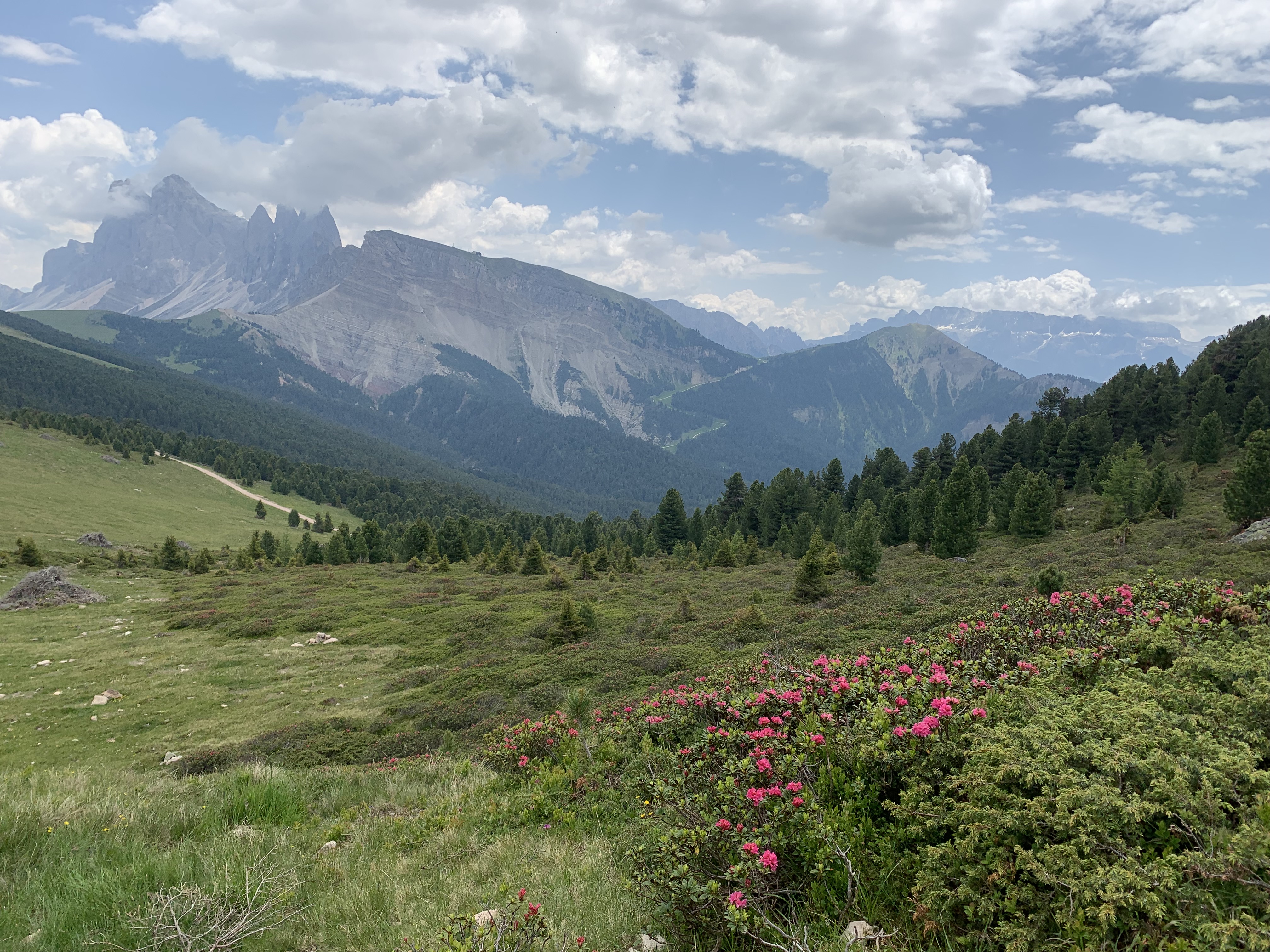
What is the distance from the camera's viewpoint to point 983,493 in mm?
61000

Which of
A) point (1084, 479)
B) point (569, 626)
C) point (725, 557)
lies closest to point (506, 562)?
point (725, 557)

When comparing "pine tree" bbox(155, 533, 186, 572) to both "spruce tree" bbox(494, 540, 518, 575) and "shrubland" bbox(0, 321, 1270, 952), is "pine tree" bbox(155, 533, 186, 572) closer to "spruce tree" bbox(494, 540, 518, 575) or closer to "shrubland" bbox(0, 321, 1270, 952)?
"spruce tree" bbox(494, 540, 518, 575)

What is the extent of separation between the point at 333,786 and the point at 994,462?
92372 millimetres

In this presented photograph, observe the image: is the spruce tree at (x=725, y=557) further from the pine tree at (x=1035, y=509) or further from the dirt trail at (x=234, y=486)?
the dirt trail at (x=234, y=486)

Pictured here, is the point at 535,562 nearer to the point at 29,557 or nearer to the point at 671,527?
the point at 671,527

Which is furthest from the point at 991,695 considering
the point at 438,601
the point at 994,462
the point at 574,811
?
the point at 994,462

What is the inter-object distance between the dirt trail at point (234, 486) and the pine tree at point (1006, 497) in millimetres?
132991

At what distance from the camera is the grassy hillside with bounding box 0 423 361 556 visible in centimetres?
8162

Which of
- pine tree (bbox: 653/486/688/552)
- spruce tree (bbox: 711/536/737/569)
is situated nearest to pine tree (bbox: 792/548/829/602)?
spruce tree (bbox: 711/536/737/569)

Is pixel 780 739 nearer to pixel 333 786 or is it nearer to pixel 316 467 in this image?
pixel 333 786

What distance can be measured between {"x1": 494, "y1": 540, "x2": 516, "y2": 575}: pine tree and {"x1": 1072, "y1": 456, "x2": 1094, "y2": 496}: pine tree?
6790 cm

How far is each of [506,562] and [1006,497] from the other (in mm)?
53242

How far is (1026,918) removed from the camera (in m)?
3.48

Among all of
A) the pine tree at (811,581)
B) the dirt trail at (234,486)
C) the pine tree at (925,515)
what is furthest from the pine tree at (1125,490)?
the dirt trail at (234,486)
